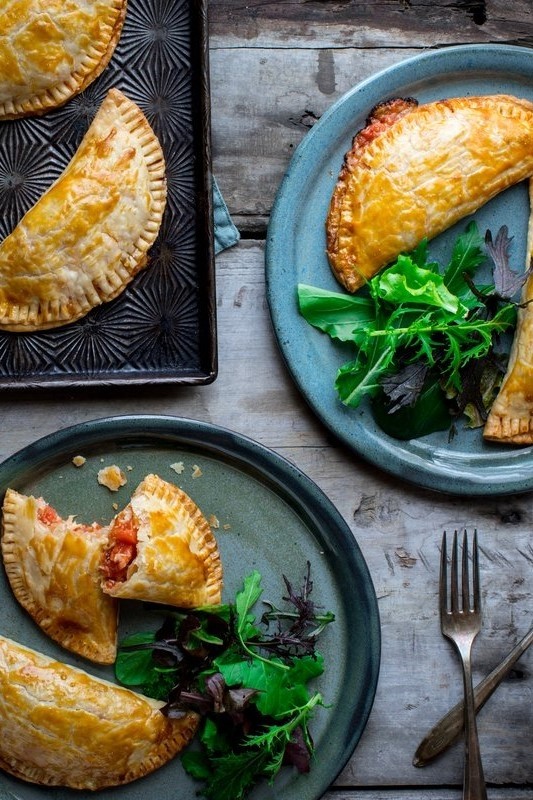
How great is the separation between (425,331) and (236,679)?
36.6 inches

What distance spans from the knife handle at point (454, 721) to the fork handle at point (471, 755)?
0.19ft

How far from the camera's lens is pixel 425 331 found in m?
2.11

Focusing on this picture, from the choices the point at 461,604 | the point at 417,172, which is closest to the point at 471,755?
the point at 461,604

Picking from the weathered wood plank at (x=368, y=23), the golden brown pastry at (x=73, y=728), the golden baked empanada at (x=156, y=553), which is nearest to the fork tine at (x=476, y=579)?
the golden baked empanada at (x=156, y=553)

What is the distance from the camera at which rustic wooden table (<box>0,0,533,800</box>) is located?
2.27 meters

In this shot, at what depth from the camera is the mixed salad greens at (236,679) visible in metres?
→ 2.04

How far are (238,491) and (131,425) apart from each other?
1.04ft

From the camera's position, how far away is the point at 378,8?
2289mm

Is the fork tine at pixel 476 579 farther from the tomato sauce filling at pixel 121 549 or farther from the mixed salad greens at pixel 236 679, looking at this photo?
the tomato sauce filling at pixel 121 549

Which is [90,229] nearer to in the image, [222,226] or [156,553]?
[222,226]

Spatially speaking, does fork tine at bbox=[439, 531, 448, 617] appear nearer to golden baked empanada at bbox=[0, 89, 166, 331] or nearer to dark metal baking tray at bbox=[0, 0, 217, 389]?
dark metal baking tray at bbox=[0, 0, 217, 389]

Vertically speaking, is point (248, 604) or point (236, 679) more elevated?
point (248, 604)

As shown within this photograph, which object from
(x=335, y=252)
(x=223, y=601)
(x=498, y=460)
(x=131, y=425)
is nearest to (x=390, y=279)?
(x=335, y=252)

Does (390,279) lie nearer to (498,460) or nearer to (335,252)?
(335,252)
